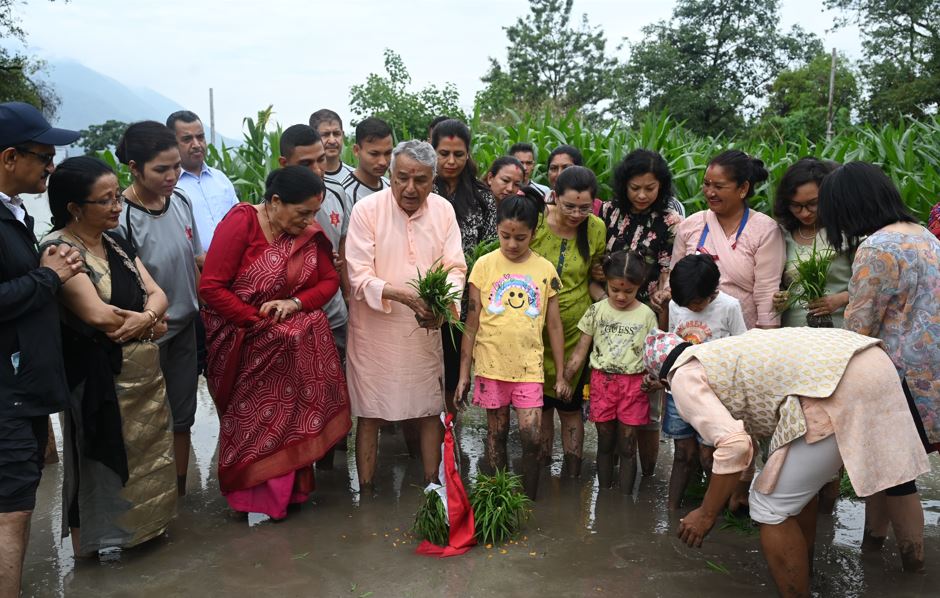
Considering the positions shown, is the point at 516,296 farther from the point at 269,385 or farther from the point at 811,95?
the point at 811,95

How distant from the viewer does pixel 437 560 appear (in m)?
3.72

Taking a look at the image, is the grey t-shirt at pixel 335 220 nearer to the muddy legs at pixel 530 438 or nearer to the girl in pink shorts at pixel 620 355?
the muddy legs at pixel 530 438

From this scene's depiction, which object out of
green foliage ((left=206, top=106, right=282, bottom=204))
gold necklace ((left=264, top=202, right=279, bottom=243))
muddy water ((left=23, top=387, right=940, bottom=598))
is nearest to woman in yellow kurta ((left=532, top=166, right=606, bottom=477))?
muddy water ((left=23, top=387, right=940, bottom=598))

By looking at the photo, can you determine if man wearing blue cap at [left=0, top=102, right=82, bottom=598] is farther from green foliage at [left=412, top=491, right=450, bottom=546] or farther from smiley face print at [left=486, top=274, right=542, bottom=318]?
smiley face print at [left=486, top=274, right=542, bottom=318]

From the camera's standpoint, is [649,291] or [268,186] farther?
[649,291]

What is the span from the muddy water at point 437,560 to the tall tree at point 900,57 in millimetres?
29714

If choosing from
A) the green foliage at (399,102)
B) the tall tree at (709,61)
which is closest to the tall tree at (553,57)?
the tall tree at (709,61)

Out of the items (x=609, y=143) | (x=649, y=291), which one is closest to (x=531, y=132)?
(x=609, y=143)

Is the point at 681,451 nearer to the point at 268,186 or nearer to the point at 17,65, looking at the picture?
the point at 268,186

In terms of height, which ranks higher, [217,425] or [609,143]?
[609,143]

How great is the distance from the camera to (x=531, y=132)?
886cm

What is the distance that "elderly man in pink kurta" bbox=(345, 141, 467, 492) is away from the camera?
173 inches

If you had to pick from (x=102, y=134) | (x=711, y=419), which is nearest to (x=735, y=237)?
(x=711, y=419)

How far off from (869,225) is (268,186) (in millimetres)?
2867
